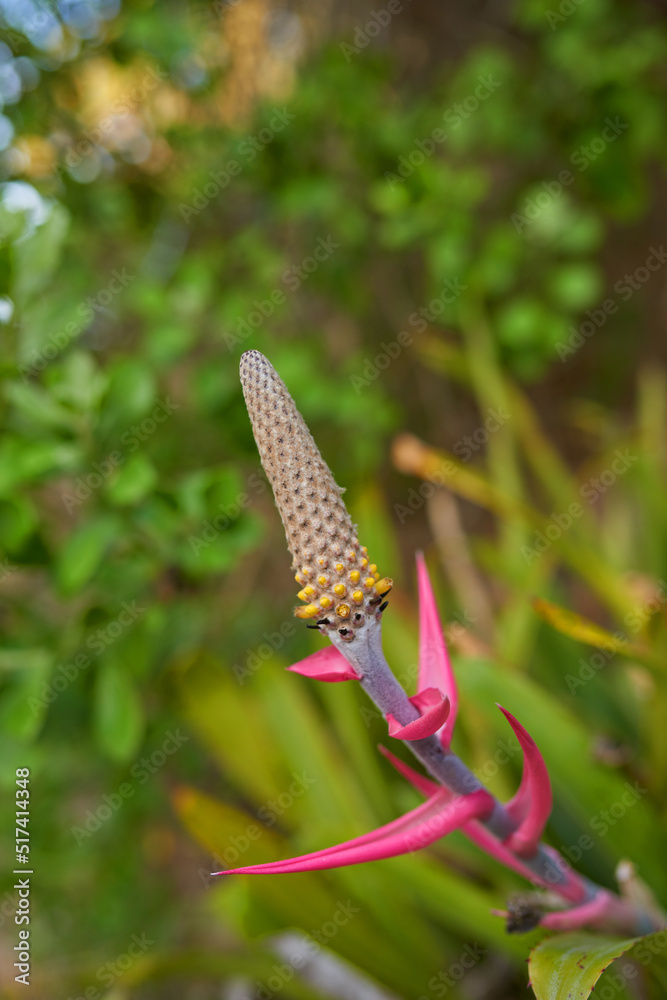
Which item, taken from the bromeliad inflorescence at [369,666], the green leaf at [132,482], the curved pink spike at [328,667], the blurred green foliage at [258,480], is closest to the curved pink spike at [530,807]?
the bromeliad inflorescence at [369,666]

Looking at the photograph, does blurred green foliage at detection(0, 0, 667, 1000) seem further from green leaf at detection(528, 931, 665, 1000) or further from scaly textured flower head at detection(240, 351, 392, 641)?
scaly textured flower head at detection(240, 351, 392, 641)

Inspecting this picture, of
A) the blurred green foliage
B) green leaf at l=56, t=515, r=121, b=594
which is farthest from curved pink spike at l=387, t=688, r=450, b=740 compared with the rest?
green leaf at l=56, t=515, r=121, b=594

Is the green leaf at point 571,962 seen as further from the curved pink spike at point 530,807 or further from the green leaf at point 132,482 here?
the green leaf at point 132,482

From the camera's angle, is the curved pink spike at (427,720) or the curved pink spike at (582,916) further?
the curved pink spike at (582,916)

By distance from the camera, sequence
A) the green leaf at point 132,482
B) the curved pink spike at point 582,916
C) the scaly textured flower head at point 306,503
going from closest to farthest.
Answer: the scaly textured flower head at point 306,503, the curved pink spike at point 582,916, the green leaf at point 132,482

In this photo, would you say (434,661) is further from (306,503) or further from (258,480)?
(258,480)

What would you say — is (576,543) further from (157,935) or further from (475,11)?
(475,11)

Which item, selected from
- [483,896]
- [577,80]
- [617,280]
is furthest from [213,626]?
[617,280]
